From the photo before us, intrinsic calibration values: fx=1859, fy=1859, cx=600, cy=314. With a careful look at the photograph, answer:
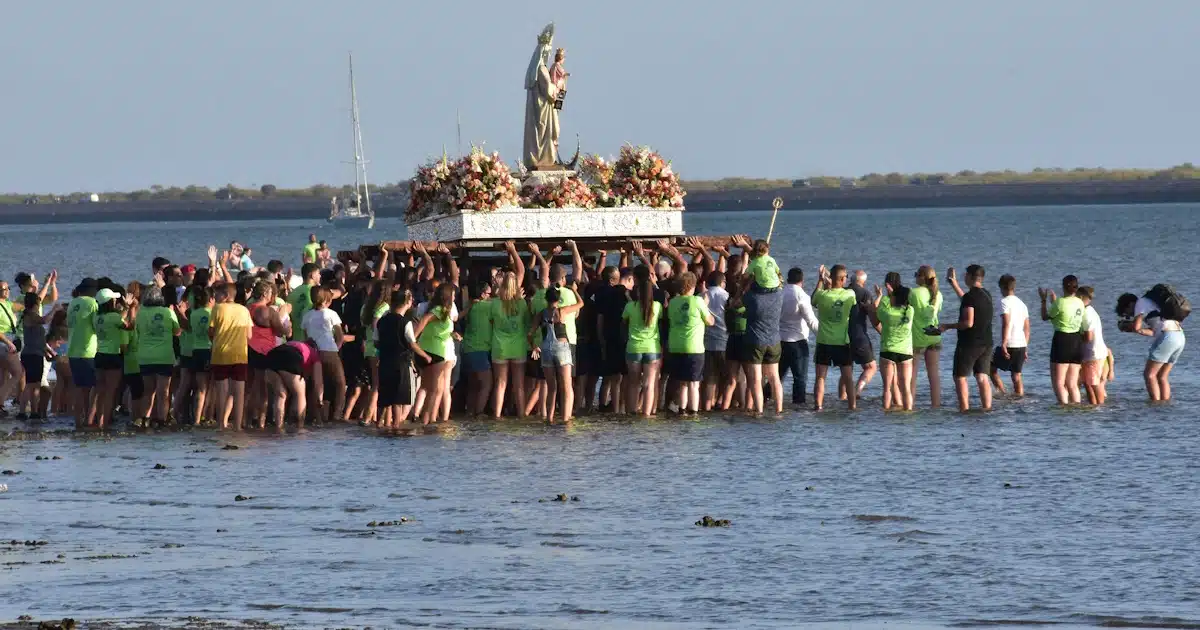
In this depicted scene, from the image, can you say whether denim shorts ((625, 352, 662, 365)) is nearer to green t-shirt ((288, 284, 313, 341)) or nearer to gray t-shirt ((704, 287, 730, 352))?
gray t-shirt ((704, 287, 730, 352))

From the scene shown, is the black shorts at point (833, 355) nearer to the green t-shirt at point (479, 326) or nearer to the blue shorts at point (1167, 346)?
the blue shorts at point (1167, 346)

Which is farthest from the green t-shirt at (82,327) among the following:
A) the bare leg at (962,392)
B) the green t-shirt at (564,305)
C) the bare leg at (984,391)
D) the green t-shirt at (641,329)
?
the bare leg at (984,391)

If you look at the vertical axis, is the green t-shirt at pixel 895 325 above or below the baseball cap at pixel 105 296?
below

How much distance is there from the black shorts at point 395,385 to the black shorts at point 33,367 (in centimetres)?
415

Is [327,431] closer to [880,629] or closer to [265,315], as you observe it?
[265,315]

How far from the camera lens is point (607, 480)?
16.0m

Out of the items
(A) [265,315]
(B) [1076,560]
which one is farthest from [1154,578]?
(A) [265,315]

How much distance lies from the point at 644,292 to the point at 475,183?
10.1 ft

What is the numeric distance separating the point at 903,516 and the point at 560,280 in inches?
216

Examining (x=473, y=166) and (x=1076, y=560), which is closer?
(x=1076, y=560)

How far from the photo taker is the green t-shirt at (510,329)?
741 inches

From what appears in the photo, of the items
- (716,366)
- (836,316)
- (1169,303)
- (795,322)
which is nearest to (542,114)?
(716,366)

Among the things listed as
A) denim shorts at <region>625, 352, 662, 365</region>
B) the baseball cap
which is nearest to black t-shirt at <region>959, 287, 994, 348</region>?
denim shorts at <region>625, 352, 662, 365</region>

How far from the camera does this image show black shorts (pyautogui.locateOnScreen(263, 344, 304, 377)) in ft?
61.2
